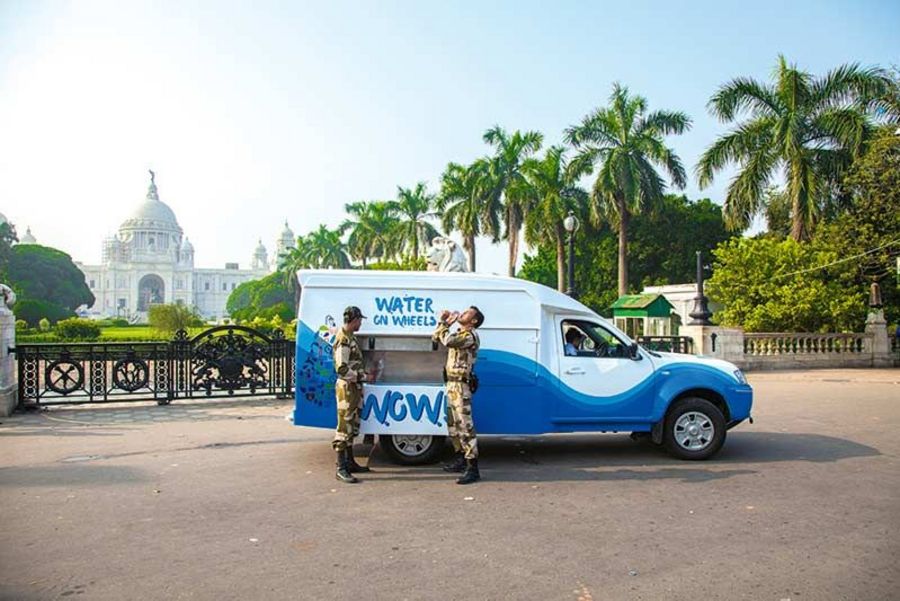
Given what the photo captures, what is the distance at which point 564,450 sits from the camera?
9164mm

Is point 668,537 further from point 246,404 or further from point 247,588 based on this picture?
point 246,404

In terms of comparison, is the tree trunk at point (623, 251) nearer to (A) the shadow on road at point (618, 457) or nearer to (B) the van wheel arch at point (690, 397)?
(A) the shadow on road at point (618, 457)

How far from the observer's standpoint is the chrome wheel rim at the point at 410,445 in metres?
8.14

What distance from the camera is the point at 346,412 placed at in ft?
24.3

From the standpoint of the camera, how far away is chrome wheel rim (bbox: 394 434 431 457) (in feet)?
26.7

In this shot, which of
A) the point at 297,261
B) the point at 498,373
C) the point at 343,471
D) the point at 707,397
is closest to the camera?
the point at 343,471

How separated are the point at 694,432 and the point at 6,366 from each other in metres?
12.0

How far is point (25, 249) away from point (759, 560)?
95.1 metres

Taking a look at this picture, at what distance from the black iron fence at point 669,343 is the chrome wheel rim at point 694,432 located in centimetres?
1245

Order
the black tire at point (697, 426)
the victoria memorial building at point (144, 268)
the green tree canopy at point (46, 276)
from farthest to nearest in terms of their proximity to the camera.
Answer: the victoria memorial building at point (144, 268), the green tree canopy at point (46, 276), the black tire at point (697, 426)

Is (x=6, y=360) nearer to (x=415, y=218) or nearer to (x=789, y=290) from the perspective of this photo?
(x=789, y=290)

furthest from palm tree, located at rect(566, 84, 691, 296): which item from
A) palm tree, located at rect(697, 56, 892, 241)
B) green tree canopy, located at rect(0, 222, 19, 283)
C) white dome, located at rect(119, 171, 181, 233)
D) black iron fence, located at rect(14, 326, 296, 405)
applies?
white dome, located at rect(119, 171, 181, 233)

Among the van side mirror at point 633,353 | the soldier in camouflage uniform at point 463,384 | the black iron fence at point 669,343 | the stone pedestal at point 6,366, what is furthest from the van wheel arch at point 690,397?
the black iron fence at point 669,343

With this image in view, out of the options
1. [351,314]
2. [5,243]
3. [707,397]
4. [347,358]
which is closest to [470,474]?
[347,358]
